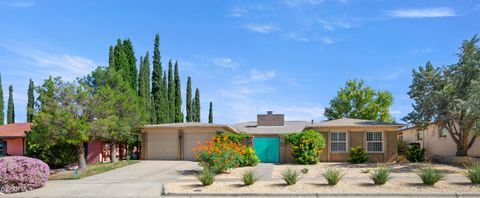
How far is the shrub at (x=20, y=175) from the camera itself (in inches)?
679

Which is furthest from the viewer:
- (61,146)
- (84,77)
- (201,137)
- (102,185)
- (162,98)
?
(162,98)

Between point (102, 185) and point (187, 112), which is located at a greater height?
point (187, 112)

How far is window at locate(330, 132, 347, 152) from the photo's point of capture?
93.0ft

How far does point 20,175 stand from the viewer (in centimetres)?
1741

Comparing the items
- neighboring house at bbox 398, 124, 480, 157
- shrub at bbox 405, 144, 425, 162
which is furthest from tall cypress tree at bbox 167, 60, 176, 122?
shrub at bbox 405, 144, 425, 162

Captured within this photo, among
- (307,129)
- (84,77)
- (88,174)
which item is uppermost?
(84,77)

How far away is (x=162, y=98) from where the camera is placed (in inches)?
1612

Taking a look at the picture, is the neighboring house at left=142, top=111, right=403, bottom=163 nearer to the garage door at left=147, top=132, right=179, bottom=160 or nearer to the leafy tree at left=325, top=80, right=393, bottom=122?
the garage door at left=147, top=132, right=179, bottom=160

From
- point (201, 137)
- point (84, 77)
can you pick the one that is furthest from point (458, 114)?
point (84, 77)

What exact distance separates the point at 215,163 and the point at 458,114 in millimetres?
13700

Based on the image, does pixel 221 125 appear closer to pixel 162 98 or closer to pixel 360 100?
pixel 162 98

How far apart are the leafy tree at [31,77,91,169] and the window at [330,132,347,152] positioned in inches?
574

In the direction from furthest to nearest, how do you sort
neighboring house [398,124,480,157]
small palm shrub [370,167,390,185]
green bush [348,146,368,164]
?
neighboring house [398,124,480,157] < green bush [348,146,368,164] < small palm shrub [370,167,390,185]

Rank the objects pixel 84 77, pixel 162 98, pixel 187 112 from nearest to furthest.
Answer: pixel 84 77
pixel 162 98
pixel 187 112
